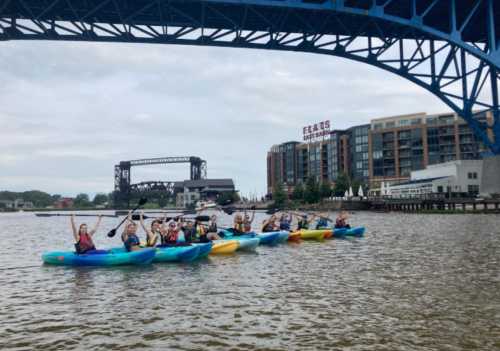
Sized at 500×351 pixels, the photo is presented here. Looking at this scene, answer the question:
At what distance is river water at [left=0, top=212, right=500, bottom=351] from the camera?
26.5 ft

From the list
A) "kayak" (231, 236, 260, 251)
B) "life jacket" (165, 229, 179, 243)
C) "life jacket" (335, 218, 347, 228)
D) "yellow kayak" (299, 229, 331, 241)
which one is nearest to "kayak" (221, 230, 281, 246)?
"kayak" (231, 236, 260, 251)

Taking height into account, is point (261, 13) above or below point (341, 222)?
above

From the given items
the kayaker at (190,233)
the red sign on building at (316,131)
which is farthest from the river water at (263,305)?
the red sign on building at (316,131)

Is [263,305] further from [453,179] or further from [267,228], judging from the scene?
[453,179]

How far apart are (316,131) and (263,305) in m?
128

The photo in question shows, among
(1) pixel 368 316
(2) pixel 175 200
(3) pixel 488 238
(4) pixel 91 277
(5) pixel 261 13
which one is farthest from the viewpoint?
(2) pixel 175 200

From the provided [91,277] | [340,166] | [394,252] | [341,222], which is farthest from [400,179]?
[91,277]

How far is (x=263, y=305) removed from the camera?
414 inches

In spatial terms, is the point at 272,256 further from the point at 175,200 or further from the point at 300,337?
the point at 175,200

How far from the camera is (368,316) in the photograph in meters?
9.38

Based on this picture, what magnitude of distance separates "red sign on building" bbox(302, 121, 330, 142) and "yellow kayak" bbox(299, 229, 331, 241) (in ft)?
354

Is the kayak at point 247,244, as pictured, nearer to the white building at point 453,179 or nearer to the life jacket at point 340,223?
the life jacket at point 340,223

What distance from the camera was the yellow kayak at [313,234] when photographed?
2581cm

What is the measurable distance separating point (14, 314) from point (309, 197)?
97.6 m
